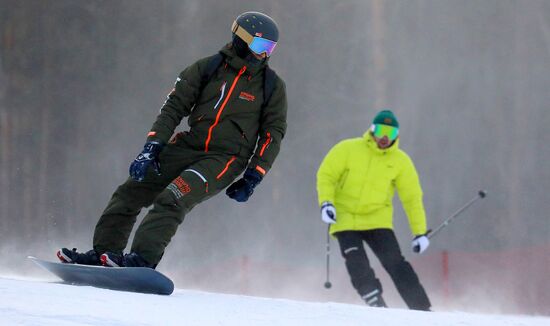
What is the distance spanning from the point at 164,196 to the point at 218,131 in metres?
0.43

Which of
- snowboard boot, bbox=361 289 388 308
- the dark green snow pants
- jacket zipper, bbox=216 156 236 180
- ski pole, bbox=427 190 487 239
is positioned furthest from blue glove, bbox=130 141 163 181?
ski pole, bbox=427 190 487 239

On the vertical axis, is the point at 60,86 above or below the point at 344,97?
above

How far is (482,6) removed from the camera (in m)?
7.44

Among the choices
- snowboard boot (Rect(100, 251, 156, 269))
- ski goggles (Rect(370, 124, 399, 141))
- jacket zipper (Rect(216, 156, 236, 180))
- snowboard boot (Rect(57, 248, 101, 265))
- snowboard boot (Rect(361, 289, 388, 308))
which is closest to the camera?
snowboard boot (Rect(100, 251, 156, 269))

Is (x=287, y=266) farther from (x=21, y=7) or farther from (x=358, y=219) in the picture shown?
(x=21, y=7)

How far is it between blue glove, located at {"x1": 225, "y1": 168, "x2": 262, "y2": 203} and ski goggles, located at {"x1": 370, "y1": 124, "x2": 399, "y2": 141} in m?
1.49

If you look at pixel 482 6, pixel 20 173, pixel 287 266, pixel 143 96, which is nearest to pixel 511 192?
pixel 482 6

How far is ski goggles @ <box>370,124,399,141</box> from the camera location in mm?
5426

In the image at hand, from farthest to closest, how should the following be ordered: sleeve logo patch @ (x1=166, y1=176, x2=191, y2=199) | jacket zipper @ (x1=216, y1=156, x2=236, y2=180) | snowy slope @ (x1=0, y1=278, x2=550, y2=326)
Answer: jacket zipper @ (x1=216, y1=156, x2=236, y2=180), sleeve logo patch @ (x1=166, y1=176, x2=191, y2=199), snowy slope @ (x1=0, y1=278, x2=550, y2=326)

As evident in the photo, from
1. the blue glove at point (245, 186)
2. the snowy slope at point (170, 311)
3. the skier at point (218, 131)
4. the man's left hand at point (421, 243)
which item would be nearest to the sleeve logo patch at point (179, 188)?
the skier at point (218, 131)

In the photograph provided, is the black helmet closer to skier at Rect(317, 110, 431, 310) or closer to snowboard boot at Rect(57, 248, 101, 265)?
snowboard boot at Rect(57, 248, 101, 265)

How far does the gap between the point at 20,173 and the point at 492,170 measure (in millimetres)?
4677

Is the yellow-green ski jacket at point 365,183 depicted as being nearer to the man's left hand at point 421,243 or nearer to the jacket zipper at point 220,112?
the man's left hand at point 421,243

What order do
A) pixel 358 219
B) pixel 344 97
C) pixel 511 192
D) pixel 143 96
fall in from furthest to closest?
pixel 143 96 < pixel 344 97 < pixel 511 192 < pixel 358 219
